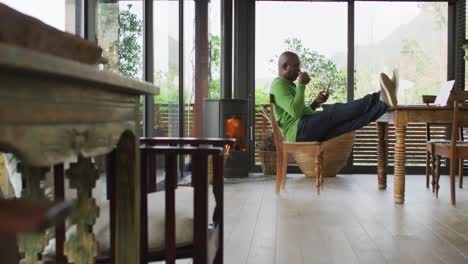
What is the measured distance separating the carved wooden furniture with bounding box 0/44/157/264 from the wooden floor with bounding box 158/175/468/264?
48.9 inches

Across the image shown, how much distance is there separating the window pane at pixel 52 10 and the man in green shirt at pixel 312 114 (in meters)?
2.57

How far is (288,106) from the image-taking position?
4.83 meters

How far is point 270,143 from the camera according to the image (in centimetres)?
616

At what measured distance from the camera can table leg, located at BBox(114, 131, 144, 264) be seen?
133 centimetres

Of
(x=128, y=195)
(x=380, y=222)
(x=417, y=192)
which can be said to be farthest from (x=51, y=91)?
(x=417, y=192)

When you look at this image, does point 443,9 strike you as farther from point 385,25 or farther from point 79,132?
point 79,132

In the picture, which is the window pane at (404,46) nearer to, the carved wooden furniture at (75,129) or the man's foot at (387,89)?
the man's foot at (387,89)

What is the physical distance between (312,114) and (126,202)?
147 inches

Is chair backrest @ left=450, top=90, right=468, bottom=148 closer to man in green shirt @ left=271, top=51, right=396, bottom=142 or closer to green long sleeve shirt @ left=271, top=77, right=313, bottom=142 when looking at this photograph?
man in green shirt @ left=271, top=51, right=396, bottom=142

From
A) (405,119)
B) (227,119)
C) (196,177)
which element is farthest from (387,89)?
(196,177)

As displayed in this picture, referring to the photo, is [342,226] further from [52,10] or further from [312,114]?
[52,10]

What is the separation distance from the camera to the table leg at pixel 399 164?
4.22 meters

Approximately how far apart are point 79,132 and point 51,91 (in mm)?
117

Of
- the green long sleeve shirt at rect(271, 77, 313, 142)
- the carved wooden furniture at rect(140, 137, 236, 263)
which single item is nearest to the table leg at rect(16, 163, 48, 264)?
the carved wooden furniture at rect(140, 137, 236, 263)
